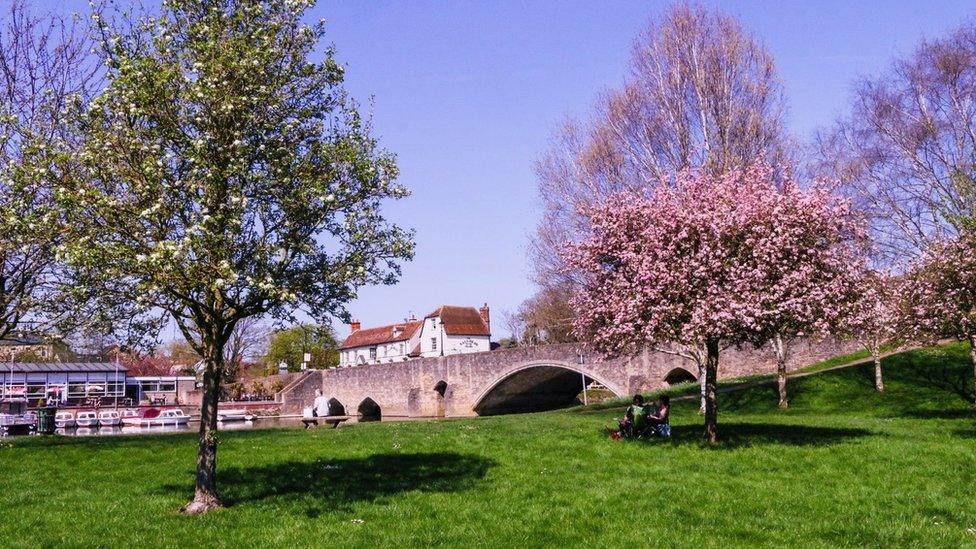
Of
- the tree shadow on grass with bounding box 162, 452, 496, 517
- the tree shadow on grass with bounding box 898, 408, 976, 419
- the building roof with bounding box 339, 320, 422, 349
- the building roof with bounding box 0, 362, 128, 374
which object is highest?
the building roof with bounding box 339, 320, 422, 349

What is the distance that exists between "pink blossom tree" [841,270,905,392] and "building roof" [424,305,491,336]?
70.0m

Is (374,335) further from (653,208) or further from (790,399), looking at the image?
(653,208)

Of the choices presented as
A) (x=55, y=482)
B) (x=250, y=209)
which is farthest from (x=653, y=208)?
(x=55, y=482)

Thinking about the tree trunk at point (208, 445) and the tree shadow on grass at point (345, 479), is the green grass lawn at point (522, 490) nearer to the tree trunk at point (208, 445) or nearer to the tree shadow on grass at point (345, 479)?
the tree shadow on grass at point (345, 479)

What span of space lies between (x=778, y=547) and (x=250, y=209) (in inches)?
337

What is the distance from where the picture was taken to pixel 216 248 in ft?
34.7

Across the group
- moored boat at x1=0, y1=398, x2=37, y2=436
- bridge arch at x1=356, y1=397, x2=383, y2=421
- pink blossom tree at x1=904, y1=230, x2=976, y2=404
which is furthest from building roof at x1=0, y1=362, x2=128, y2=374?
pink blossom tree at x1=904, y1=230, x2=976, y2=404

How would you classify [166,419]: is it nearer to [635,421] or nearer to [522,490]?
[635,421]

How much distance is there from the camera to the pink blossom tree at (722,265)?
16578 mm

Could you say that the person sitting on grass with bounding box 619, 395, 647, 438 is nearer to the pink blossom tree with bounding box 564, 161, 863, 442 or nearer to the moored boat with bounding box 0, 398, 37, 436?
the pink blossom tree with bounding box 564, 161, 863, 442

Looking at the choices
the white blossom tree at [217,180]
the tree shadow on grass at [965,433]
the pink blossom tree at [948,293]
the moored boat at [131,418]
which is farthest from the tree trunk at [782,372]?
the moored boat at [131,418]

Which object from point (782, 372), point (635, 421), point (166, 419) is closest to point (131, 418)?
point (166, 419)

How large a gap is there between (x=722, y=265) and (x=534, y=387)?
53405 mm

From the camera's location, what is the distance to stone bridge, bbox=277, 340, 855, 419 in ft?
156
